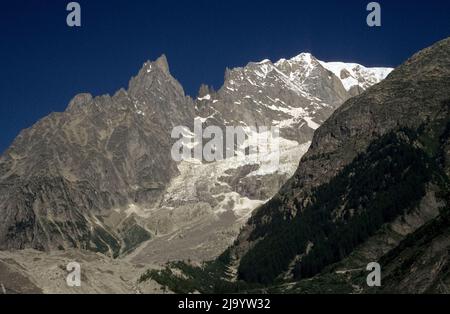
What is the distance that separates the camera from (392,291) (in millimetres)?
196000
